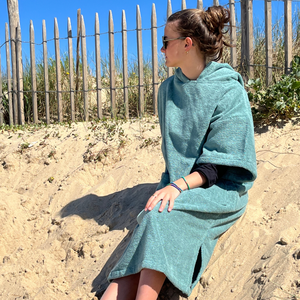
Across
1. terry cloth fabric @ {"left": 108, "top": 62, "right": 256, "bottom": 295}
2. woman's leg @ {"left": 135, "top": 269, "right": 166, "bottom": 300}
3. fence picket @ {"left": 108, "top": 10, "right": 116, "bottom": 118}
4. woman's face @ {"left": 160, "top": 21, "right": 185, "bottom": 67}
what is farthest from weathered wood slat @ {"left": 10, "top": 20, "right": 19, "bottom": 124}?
woman's leg @ {"left": 135, "top": 269, "right": 166, "bottom": 300}

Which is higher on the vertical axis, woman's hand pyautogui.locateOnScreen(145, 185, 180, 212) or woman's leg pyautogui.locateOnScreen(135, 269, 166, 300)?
woman's hand pyautogui.locateOnScreen(145, 185, 180, 212)

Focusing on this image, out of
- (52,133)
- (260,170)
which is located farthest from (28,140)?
(260,170)

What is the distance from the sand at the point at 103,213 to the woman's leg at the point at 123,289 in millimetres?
302

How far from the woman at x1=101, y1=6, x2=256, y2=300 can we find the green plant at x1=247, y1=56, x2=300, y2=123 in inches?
60.9

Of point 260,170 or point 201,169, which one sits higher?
point 201,169

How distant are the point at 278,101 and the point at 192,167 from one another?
77.4 inches

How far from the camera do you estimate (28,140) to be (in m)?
5.46

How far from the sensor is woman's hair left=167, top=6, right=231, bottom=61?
229cm

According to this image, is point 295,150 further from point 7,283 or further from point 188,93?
point 7,283

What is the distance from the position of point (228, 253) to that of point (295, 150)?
1449 mm

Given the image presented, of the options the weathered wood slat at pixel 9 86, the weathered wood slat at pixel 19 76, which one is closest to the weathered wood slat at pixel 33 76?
the weathered wood slat at pixel 19 76

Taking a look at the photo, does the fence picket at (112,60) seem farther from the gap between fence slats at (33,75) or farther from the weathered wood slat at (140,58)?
the gap between fence slats at (33,75)

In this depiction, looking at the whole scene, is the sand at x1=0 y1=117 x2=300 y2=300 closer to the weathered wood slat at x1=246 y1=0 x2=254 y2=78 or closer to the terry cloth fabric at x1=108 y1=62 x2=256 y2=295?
the terry cloth fabric at x1=108 y1=62 x2=256 y2=295

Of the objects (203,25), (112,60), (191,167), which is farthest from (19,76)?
(191,167)
